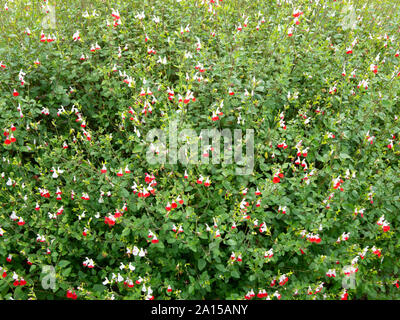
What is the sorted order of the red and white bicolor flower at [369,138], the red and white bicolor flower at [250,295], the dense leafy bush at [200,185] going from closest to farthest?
the red and white bicolor flower at [250,295], the dense leafy bush at [200,185], the red and white bicolor flower at [369,138]

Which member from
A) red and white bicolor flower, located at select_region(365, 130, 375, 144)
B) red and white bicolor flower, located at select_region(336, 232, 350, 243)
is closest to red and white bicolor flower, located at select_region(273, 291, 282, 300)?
red and white bicolor flower, located at select_region(336, 232, 350, 243)

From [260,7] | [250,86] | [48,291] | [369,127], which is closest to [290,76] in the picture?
[250,86]

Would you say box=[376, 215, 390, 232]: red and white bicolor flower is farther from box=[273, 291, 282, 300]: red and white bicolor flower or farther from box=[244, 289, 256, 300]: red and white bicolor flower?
box=[244, 289, 256, 300]: red and white bicolor flower

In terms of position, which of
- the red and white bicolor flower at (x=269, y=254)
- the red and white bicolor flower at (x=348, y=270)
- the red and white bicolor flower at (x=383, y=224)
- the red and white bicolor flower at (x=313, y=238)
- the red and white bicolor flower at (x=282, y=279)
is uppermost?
the red and white bicolor flower at (x=383, y=224)

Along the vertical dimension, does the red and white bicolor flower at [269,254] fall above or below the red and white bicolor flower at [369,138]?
below

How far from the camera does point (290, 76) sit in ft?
A: 11.6

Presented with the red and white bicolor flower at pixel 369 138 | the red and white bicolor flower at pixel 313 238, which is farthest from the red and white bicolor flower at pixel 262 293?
the red and white bicolor flower at pixel 369 138

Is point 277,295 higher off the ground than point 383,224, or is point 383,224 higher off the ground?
point 383,224

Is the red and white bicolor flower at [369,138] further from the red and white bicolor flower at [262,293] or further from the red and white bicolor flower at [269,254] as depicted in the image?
the red and white bicolor flower at [262,293]

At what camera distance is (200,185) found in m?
2.82

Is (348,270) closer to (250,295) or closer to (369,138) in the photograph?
(250,295)

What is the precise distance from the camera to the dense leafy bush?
2.50 metres

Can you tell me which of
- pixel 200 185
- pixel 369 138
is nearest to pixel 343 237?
pixel 369 138

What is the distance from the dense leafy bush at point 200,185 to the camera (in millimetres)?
2498
